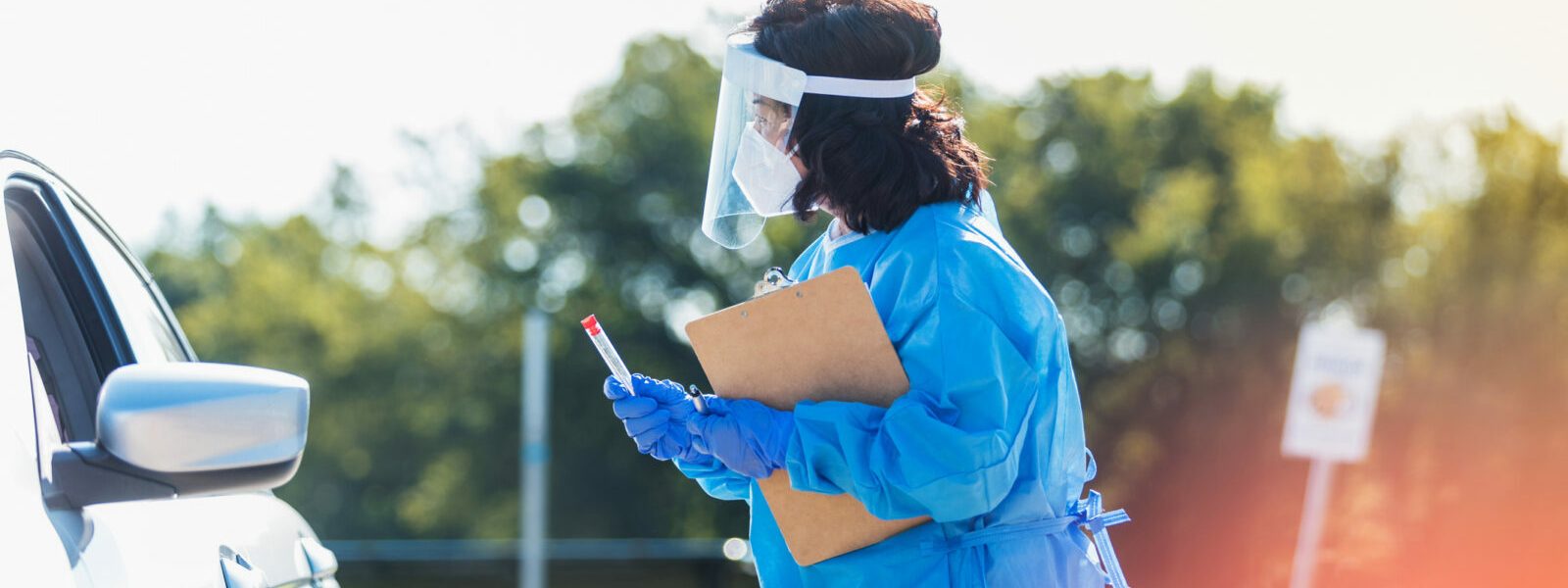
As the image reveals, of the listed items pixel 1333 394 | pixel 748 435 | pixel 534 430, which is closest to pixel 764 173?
pixel 748 435

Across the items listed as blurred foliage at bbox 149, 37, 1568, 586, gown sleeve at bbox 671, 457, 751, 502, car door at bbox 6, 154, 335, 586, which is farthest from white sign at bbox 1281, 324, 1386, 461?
blurred foliage at bbox 149, 37, 1568, 586

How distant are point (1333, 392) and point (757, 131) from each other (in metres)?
8.14

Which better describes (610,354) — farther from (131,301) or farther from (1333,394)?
(1333,394)

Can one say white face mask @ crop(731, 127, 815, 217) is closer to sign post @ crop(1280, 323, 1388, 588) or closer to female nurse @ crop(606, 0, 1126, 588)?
female nurse @ crop(606, 0, 1126, 588)

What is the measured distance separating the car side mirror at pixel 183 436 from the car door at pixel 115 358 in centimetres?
21

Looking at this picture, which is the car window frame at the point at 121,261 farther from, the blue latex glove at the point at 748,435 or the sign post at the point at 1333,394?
the sign post at the point at 1333,394

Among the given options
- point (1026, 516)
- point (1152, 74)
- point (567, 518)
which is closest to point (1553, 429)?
point (1152, 74)

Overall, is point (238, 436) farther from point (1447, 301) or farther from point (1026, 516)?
point (1447, 301)

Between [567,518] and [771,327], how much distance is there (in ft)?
91.2

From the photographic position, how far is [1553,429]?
76.2 feet

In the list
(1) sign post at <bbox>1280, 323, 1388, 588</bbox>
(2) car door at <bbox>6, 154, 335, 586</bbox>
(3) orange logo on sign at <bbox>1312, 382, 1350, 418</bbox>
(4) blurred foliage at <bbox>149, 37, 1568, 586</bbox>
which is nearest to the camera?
(2) car door at <bbox>6, 154, 335, 586</bbox>

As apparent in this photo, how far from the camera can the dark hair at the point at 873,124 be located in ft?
7.36

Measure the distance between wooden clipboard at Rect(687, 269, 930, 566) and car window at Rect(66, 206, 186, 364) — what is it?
99cm

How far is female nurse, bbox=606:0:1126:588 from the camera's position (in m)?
2.03
